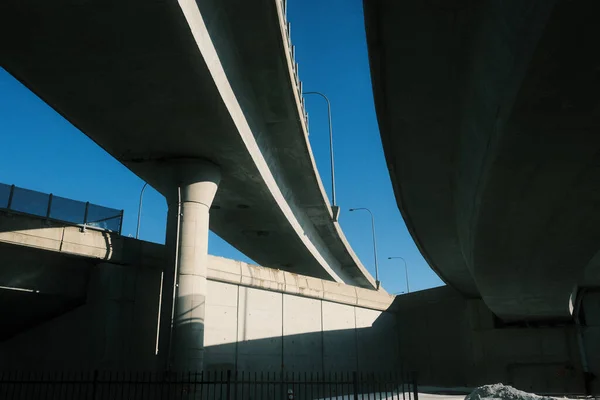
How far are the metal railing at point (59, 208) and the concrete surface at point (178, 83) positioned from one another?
2.11 m

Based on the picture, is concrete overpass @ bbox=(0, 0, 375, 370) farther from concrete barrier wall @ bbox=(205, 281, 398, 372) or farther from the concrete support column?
concrete barrier wall @ bbox=(205, 281, 398, 372)

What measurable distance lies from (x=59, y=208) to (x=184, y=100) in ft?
22.3

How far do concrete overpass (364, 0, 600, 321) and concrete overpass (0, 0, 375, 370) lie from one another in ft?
16.9

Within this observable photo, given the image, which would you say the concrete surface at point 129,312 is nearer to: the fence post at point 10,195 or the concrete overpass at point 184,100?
the fence post at point 10,195

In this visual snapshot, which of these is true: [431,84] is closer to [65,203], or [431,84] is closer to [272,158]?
[272,158]

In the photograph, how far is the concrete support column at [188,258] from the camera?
1731 centimetres

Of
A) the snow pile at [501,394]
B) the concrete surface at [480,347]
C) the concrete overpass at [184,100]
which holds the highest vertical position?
the concrete overpass at [184,100]

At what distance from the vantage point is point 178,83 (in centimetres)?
1310

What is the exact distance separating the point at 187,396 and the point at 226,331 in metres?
6.05

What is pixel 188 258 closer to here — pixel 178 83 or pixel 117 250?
pixel 117 250

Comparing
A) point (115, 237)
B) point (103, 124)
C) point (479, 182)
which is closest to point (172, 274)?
point (115, 237)

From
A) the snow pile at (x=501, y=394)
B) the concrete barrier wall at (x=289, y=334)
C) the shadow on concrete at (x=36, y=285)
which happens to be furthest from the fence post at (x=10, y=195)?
the snow pile at (x=501, y=394)

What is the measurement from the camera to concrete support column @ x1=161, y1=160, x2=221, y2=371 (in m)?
17.3

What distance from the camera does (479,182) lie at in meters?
9.91
